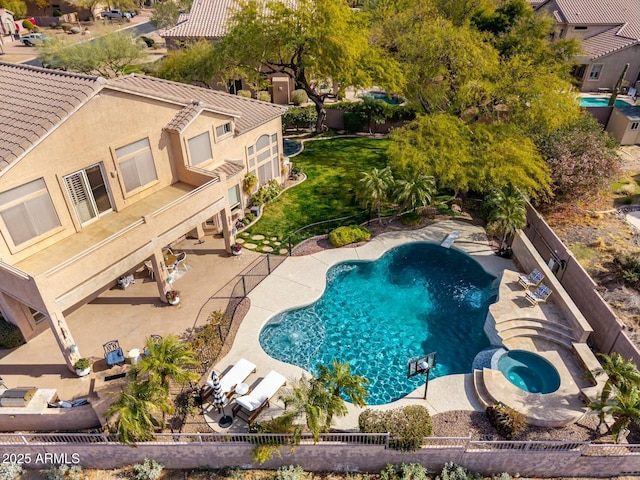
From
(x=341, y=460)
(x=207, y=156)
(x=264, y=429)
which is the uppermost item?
(x=207, y=156)

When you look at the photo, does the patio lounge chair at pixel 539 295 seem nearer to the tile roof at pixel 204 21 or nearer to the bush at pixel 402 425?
the bush at pixel 402 425

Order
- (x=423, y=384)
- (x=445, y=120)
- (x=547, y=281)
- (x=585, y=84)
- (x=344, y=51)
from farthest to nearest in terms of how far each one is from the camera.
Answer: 1. (x=585, y=84)
2. (x=344, y=51)
3. (x=445, y=120)
4. (x=547, y=281)
5. (x=423, y=384)

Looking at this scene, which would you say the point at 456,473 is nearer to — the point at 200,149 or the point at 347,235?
the point at 347,235

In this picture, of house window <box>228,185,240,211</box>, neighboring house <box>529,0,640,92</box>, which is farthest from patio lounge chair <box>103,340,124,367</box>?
neighboring house <box>529,0,640,92</box>

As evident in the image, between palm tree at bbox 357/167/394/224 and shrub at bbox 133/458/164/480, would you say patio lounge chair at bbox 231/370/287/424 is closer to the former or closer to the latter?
shrub at bbox 133/458/164/480

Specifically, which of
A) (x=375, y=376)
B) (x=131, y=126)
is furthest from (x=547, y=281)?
(x=131, y=126)

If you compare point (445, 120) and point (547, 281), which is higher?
point (445, 120)

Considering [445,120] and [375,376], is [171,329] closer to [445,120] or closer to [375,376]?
[375,376]
